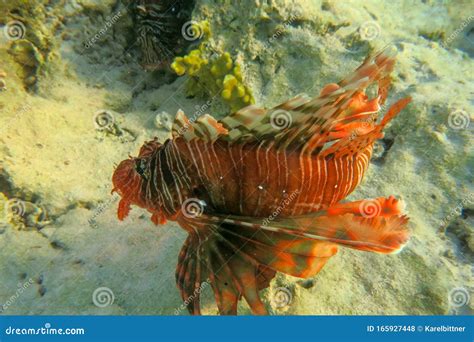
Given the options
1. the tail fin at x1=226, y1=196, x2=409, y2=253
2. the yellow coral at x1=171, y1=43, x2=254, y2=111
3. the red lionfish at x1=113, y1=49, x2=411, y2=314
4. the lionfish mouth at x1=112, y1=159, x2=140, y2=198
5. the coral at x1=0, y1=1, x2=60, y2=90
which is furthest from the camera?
the coral at x1=0, y1=1, x2=60, y2=90

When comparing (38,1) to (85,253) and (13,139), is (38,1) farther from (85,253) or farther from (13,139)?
(85,253)

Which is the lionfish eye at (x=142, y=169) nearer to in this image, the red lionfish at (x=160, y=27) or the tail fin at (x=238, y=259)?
the tail fin at (x=238, y=259)

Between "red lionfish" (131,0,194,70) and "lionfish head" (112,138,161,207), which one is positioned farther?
"red lionfish" (131,0,194,70)

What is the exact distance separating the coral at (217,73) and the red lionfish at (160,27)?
0.72 m

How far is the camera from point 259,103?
4.82 meters

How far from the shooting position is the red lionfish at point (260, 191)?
225cm

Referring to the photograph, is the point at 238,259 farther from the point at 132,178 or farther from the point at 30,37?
the point at 30,37

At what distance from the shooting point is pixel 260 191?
8.34ft

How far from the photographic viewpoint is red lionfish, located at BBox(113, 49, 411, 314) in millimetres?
2252

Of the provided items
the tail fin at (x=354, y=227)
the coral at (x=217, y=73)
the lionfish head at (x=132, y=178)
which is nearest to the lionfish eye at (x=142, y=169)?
the lionfish head at (x=132, y=178)

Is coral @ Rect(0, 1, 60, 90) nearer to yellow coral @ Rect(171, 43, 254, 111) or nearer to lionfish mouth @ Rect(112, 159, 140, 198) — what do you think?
yellow coral @ Rect(171, 43, 254, 111)

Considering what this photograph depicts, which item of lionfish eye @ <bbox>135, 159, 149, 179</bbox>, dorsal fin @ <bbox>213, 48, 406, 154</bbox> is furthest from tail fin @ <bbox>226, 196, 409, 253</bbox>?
lionfish eye @ <bbox>135, 159, 149, 179</bbox>

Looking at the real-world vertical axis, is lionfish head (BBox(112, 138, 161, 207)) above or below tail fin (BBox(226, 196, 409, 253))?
above

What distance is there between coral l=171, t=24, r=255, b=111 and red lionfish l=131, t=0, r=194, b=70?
2.35ft
